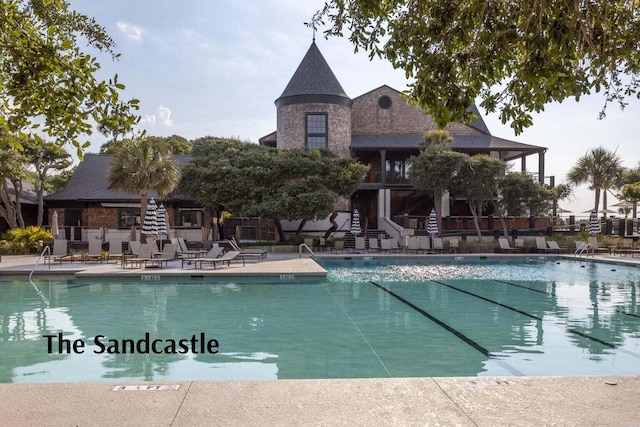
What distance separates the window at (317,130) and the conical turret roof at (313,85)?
1.01 metres

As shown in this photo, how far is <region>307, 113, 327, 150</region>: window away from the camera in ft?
111

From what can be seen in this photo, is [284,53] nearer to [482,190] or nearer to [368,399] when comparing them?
[368,399]

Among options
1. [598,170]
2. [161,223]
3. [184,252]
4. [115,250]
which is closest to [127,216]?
[161,223]

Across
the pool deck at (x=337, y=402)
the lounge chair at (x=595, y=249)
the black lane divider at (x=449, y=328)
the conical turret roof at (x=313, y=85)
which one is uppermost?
the conical turret roof at (x=313, y=85)

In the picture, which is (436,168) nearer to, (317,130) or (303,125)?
(317,130)

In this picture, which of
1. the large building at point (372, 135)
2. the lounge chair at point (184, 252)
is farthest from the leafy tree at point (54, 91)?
the large building at point (372, 135)

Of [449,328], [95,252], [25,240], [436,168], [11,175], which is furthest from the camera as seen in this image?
[436,168]

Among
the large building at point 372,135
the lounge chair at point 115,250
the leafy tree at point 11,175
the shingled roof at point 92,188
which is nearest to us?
the lounge chair at point 115,250

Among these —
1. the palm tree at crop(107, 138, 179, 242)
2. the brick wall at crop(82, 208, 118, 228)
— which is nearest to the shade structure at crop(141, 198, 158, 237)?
the palm tree at crop(107, 138, 179, 242)

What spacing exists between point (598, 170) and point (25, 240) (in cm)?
3571

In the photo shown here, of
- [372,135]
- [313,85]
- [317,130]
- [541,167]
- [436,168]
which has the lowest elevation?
[436,168]

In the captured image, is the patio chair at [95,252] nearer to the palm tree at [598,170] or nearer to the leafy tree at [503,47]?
the leafy tree at [503,47]

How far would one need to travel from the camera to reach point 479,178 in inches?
1117

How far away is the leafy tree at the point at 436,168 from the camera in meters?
28.3
